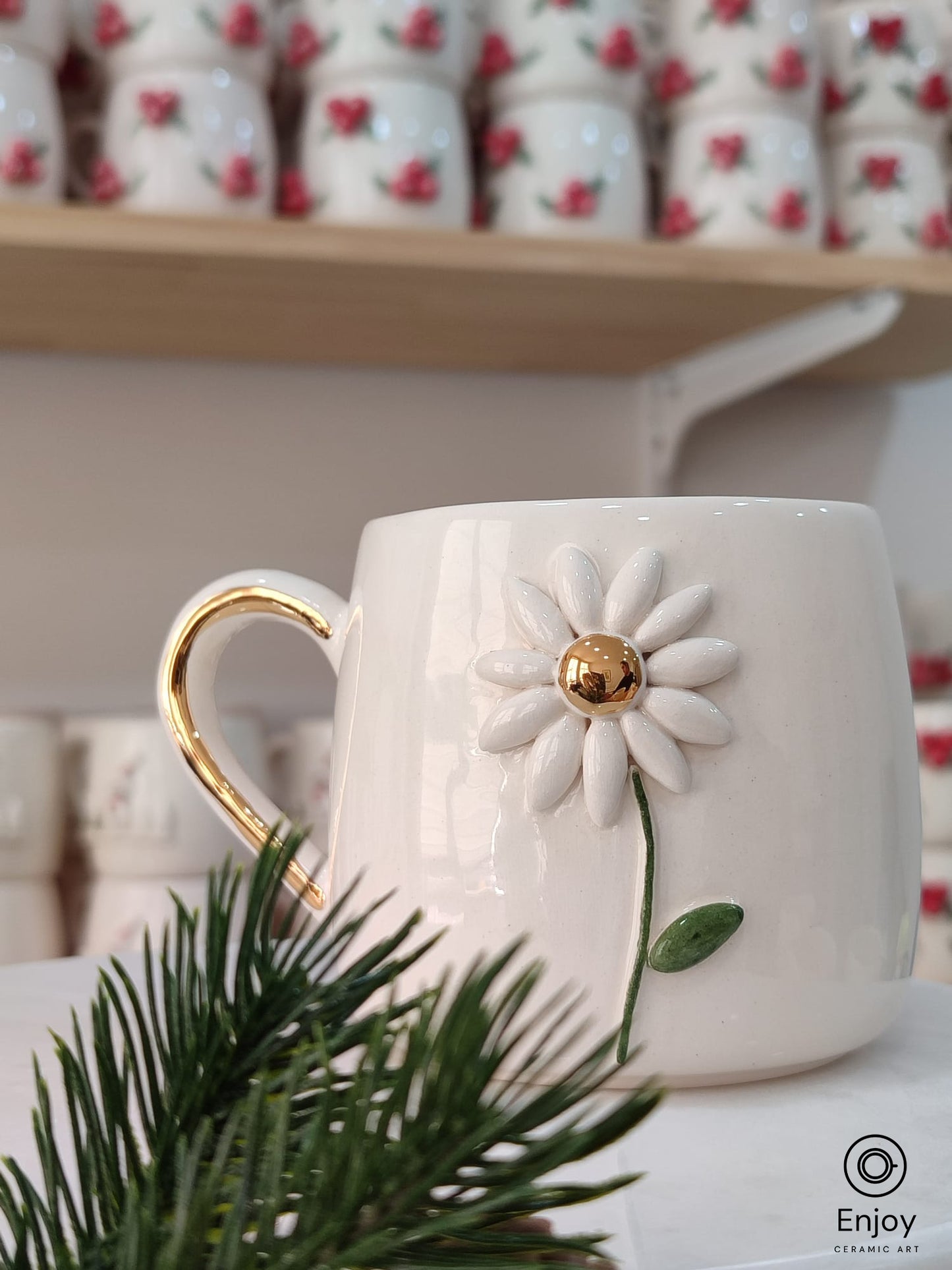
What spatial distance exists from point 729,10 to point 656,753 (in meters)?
0.60

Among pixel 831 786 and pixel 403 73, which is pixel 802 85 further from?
pixel 831 786

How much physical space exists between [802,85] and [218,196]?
359mm

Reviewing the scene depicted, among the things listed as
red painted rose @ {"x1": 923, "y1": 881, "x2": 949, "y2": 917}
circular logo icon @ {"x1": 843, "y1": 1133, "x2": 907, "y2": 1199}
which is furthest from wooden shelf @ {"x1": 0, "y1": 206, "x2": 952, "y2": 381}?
circular logo icon @ {"x1": 843, "y1": 1133, "x2": 907, "y2": 1199}

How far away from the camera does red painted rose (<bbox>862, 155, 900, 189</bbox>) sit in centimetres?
83

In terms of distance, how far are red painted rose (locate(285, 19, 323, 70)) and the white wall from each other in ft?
0.77

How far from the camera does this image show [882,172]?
831mm

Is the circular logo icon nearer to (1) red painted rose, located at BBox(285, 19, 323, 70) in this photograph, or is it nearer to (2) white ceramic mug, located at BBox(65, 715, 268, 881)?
(2) white ceramic mug, located at BBox(65, 715, 268, 881)

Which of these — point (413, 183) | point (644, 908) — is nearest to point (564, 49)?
point (413, 183)

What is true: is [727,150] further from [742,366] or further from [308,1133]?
[308,1133]

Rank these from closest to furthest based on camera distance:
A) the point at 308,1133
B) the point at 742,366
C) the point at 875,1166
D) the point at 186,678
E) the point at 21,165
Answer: the point at 308,1133
the point at 875,1166
the point at 186,678
the point at 21,165
the point at 742,366

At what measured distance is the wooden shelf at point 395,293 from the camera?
2.20 ft

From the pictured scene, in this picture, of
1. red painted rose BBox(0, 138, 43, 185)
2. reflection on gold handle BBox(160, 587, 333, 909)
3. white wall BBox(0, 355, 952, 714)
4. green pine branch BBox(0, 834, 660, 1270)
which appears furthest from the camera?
white wall BBox(0, 355, 952, 714)

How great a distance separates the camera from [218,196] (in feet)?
2.28

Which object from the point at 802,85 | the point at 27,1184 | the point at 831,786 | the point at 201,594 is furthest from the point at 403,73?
the point at 27,1184
